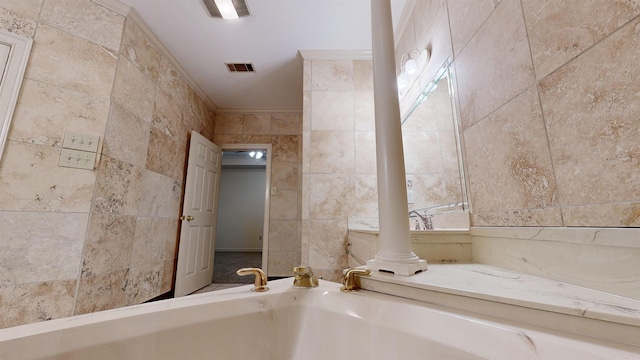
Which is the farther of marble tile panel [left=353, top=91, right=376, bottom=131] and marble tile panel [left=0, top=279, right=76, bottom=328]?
marble tile panel [left=353, top=91, right=376, bottom=131]

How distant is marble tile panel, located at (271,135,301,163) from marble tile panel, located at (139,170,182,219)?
1265 millimetres

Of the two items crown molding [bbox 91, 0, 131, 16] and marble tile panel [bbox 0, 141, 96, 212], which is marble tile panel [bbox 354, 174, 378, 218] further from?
crown molding [bbox 91, 0, 131, 16]

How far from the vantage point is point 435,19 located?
4.29ft

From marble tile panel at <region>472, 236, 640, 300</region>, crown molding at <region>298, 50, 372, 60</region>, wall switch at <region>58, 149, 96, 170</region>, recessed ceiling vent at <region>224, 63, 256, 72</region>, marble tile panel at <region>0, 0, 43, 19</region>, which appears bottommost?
marble tile panel at <region>472, 236, 640, 300</region>

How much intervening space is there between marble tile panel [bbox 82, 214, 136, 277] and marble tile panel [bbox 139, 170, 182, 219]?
0.63 feet

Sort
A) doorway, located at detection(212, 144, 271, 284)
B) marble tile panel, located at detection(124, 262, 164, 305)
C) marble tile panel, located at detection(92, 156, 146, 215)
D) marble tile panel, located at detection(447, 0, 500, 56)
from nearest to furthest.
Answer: marble tile panel, located at detection(447, 0, 500, 56)
marble tile panel, located at detection(92, 156, 146, 215)
marble tile panel, located at detection(124, 262, 164, 305)
doorway, located at detection(212, 144, 271, 284)

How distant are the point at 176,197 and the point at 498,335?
2.71 metres

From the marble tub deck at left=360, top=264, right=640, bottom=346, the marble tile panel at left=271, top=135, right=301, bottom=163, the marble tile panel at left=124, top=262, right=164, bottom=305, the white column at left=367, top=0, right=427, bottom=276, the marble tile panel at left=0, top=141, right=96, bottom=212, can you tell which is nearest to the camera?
the marble tub deck at left=360, top=264, right=640, bottom=346

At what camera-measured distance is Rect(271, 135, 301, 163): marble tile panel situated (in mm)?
3203

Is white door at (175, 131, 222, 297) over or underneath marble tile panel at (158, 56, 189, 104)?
underneath

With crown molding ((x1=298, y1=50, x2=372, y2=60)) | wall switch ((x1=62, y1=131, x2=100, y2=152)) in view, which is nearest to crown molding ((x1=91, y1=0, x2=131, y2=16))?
wall switch ((x1=62, y1=131, x2=100, y2=152))

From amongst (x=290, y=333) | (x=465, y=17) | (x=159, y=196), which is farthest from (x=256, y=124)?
(x=290, y=333)

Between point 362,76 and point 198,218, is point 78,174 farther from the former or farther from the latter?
point 362,76

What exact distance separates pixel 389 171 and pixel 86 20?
2.28 m
